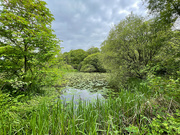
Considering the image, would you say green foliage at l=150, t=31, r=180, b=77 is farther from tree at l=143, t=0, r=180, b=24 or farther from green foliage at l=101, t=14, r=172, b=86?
tree at l=143, t=0, r=180, b=24

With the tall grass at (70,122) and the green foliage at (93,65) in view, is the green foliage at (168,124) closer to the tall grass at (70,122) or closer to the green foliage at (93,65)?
the tall grass at (70,122)

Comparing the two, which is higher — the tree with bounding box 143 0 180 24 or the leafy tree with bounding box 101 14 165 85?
the tree with bounding box 143 0 180 24

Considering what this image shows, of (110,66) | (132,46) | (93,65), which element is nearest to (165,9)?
(132,46)

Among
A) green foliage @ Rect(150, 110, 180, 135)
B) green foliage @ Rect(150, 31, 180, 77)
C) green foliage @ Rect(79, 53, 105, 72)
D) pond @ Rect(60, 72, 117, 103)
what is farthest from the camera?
green foliage @ Rect(79, 53, 105, 72)

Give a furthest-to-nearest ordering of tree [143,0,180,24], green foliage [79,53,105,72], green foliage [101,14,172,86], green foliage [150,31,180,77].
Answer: green foliage [79,53,105,72] < green foliage [101,14,172,86] < tree [143,0,180,24] < green foliage [150,31,180,77]

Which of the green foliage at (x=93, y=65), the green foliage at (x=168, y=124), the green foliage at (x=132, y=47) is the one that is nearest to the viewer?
the green foliage at (x=168, y=124)

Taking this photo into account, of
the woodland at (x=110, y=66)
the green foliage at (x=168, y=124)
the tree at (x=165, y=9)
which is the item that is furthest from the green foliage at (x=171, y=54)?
the green foliage at (x=168, y=124)

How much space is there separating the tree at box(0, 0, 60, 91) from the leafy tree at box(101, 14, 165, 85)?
5.53 m

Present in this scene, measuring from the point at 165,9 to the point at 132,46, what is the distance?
2944 mm

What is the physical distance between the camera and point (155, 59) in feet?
19.9

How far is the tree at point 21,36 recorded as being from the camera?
3424mm

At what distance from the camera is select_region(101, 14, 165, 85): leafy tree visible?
607 centimetres

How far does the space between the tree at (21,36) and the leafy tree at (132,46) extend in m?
5.53

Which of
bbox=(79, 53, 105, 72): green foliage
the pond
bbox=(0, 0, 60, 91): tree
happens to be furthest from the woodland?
bbox=(79, 53, 105, 72): green foliage
